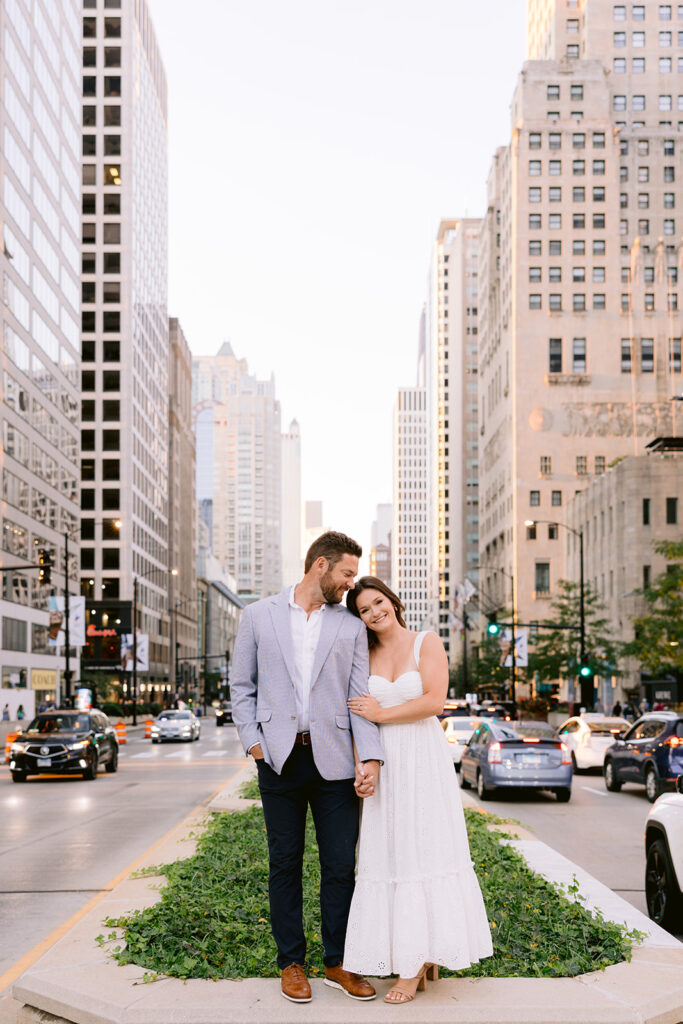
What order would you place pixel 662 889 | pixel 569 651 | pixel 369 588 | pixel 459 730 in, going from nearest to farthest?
pixel 369 588 → pixel 662 889 → pixel 459 730 → pixel 569 651

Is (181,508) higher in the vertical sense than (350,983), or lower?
higher

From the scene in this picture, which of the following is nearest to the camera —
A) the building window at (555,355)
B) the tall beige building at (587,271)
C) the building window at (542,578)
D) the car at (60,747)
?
the car at (60,747)

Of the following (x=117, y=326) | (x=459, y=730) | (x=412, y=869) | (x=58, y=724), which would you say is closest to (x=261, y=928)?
(x=412, y=869)

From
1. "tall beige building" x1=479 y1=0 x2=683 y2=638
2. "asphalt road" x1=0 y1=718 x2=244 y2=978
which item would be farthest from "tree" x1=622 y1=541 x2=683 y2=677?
"tall beige building" x1=479 y1=0 x2=683 y2=638

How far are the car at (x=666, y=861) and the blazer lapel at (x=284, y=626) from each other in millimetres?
3525

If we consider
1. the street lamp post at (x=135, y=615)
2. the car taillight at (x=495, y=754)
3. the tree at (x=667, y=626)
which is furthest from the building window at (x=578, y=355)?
the car taillight at (x=495, y=754)

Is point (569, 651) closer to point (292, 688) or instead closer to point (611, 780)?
point (611, 780)

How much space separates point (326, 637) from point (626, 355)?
11412 centimetres

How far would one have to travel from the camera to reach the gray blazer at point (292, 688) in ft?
19.3

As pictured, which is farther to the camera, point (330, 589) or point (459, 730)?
point (459, 730)

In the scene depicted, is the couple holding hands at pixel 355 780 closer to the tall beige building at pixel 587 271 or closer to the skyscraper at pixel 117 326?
the skyscraper at pixel 117 326

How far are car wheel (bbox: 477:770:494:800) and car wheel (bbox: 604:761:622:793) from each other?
2905 mm

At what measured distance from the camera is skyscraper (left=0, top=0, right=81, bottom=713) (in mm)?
65938

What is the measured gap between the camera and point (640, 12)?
122m
